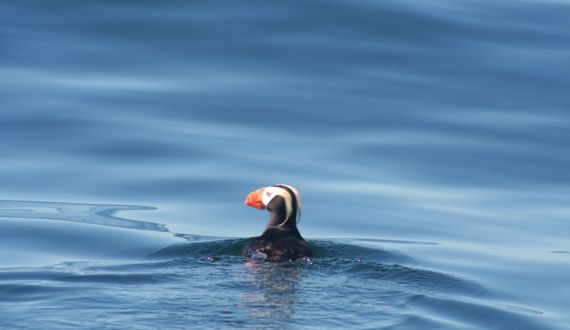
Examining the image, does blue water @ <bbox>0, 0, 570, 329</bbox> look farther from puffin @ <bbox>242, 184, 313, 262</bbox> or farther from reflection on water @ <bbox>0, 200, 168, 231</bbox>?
puffin @ <bbox>242, 184, 313, 262</bbox>

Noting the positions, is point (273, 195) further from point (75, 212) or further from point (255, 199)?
point (75, 212)

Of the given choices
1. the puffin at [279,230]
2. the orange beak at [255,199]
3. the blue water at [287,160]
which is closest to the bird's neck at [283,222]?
the puffin at [279,230]

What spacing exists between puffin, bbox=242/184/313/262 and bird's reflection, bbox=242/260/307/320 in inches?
7.4

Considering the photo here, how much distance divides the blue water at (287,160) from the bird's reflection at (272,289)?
0.03 meters

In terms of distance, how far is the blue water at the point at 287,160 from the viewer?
38.1ft

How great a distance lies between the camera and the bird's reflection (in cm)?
1083

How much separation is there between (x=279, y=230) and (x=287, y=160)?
263 centimetres

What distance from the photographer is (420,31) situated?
20.1m

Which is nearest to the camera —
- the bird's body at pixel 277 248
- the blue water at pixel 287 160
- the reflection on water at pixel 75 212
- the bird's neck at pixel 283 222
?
the blue water at pixel 287 160

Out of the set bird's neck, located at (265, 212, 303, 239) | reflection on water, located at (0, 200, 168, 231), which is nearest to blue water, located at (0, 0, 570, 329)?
reflection on water, located at (0, 200, 168, 231)

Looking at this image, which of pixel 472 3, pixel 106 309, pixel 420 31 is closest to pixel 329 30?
pixel 420 31

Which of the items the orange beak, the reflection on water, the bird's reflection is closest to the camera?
the bird's reflection

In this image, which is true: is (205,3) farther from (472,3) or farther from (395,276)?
(395,276)

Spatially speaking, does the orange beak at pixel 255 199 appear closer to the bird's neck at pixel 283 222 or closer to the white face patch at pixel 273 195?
the white face patch at pixel 273 195
